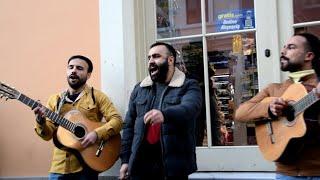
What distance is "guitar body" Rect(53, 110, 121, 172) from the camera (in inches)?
140

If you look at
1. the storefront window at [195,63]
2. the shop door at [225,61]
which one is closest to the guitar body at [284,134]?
the shop door at [225,61]

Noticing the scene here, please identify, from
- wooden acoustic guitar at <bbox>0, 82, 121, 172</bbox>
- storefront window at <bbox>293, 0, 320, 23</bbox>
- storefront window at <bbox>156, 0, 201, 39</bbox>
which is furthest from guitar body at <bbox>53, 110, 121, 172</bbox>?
storefront window at <bbox>293, 0, 320, 23</bbox>

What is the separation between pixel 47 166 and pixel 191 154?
1.69 m

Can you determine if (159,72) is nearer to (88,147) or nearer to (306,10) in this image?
(88,147)

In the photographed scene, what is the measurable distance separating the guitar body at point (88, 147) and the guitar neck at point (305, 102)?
4.88 ft

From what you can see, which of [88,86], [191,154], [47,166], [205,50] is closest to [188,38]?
[205,50]

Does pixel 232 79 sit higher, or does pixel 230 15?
pixel 230 15

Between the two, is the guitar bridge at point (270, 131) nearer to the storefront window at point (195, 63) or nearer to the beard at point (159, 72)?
the beard at point (159, 72)

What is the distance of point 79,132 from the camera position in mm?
3602

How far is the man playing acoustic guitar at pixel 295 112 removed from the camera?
2658 millimetres

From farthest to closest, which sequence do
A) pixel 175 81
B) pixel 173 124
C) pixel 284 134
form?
pixel 175 81 → pixel 173 124 → pixel 284 134

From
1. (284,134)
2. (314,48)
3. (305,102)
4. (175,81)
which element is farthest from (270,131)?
(175,81)

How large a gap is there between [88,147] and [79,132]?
130mm

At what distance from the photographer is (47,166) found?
4312 millimetres
